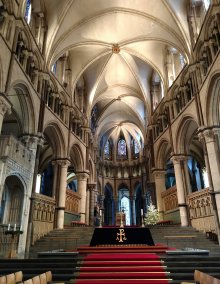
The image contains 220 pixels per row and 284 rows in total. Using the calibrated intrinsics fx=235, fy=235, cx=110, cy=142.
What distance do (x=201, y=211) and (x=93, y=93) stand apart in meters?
15.8

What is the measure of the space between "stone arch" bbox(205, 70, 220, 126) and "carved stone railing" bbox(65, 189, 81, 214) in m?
12.5

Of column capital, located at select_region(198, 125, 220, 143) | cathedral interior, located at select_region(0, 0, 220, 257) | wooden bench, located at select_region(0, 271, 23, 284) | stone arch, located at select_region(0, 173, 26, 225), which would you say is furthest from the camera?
column capital, located at select_region(198, 125, 220, 143)

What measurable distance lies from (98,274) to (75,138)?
52.1ft

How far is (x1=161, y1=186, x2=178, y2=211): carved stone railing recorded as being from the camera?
63.4ft

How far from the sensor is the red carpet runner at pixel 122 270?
5607 mm

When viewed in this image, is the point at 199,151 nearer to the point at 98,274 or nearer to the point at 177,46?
the point at 177,46

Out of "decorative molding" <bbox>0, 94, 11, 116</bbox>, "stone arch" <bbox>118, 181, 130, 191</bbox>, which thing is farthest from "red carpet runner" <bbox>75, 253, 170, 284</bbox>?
"stone arch" <bbox>118, 181, 130, 191</bbox>

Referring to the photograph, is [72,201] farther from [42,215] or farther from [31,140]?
[31,140]

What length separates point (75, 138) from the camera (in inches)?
834

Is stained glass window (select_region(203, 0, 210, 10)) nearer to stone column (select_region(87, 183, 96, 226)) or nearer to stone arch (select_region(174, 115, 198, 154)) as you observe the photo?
stone arch (select_region(174, 115, 198, 154))

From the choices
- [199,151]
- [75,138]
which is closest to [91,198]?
[75,138]

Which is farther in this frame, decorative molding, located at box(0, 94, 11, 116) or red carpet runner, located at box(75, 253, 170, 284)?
decorative molding, located at box(0, 94, 11, 116)

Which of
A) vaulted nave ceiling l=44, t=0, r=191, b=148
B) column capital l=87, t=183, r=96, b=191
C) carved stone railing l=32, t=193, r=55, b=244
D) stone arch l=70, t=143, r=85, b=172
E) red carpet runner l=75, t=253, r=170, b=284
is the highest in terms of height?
vaulted nave ceiling l=44, t=0, r=191, b=148

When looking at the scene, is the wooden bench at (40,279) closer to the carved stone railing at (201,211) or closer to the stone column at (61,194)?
the carved stone railing at (201,211)
